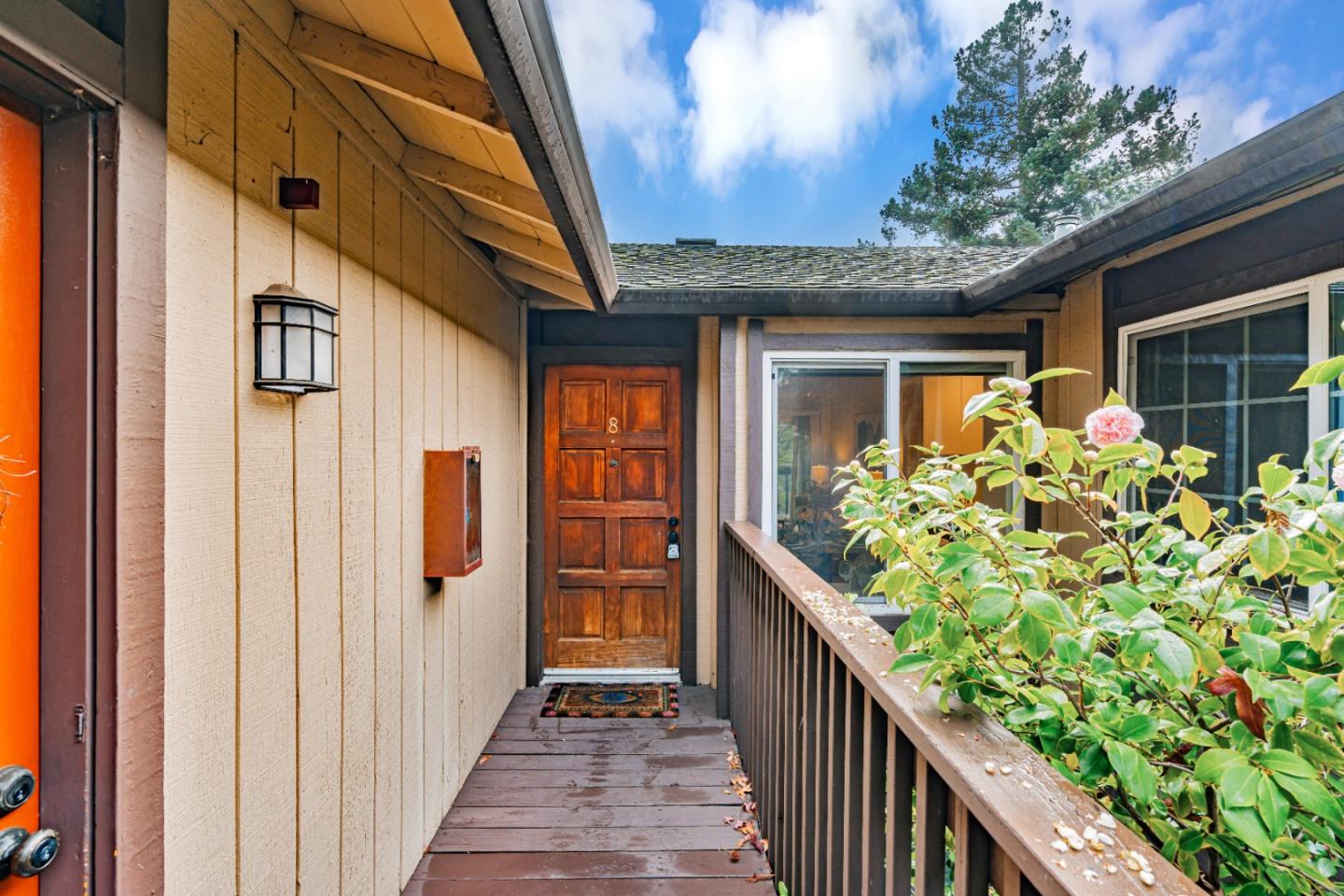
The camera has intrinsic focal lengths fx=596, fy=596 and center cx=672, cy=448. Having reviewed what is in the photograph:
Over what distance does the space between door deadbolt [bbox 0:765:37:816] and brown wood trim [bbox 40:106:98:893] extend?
0.04m

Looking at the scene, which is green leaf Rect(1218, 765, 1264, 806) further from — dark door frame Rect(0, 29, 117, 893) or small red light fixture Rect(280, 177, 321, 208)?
small red light fixture Rect(280, 177, 321, 208)

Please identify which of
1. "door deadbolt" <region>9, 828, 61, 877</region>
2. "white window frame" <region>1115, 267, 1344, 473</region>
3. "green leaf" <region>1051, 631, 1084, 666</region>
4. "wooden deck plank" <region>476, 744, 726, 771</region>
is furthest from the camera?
"wooden deck plank" <region>476, 744, 726, 771</region>

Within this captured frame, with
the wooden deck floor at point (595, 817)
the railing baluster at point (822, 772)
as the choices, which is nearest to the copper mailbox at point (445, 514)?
the wooden deck floor at point (595, 817)

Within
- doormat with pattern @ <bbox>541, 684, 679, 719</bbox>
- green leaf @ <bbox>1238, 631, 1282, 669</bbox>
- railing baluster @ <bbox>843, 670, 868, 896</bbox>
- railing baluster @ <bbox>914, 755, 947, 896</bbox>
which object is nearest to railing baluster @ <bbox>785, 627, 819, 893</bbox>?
railing baluster @ <bbox>843, 670, 868, 896</bbox>

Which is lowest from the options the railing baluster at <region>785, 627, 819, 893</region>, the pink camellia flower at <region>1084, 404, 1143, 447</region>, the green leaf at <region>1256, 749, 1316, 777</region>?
the railing baluster at <region>785, 627, 819, 893</region>

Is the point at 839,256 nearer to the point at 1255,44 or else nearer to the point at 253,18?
the point at 253,18

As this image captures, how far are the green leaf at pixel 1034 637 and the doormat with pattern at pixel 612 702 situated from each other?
2.77 metres

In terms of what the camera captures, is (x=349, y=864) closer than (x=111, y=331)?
No

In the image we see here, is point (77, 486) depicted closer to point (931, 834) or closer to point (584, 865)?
point (931, 834)

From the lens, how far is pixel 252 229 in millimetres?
1302

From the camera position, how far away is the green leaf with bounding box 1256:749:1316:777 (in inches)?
24.5

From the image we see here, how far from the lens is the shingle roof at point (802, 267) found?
132 inches

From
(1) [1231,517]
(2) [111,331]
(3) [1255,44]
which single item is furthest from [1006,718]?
(3) [1255,44]

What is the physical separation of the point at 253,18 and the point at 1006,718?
200cm
